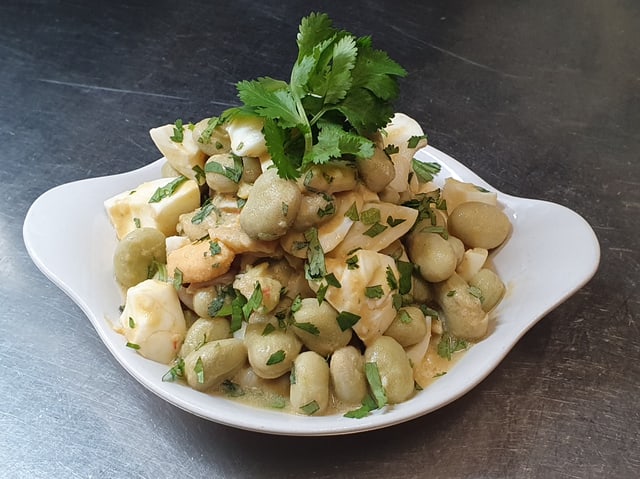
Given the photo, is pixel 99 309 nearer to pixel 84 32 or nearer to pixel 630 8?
pixel 84 32

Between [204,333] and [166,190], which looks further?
[166,190]

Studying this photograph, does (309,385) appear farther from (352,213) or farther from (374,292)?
(352,213)

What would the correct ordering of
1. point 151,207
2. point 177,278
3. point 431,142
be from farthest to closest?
point 431,142, point 151,207, point 177,278

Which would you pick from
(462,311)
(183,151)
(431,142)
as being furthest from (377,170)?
(431,142)

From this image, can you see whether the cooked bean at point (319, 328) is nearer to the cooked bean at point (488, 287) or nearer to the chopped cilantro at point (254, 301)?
the chopped cilantro at point (254, 301)

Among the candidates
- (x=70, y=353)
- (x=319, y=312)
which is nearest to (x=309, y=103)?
(x=319, y=312)

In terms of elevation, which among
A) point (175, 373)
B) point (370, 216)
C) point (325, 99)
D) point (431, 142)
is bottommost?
point (431, 142)

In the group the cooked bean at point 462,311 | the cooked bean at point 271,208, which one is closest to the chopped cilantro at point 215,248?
the cooked bean at point 271,208
